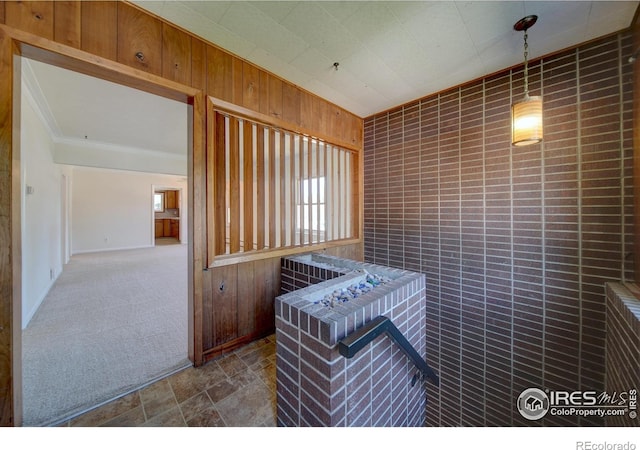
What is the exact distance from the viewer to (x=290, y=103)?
7.79 feet

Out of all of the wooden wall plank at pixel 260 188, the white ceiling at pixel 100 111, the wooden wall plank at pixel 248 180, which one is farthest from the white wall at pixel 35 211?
the wooden wall plank at pixel 260 188

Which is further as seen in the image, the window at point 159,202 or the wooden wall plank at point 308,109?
the window at point 159,202

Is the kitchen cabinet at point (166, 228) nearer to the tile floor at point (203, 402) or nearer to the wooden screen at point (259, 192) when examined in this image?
the wooden screen at point (259, 192)

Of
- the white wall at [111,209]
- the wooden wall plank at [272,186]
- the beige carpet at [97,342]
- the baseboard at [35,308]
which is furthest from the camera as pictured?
the white wall at [111,209]

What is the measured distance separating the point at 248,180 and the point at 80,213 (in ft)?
23.9

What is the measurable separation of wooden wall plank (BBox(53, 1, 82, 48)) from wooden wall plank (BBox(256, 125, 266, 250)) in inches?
47.2

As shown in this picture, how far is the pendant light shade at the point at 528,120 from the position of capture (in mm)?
1567

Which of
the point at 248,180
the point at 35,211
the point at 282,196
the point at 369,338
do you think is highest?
the point at 248,180

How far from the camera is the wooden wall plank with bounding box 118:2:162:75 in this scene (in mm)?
1444

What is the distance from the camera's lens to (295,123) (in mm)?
2422

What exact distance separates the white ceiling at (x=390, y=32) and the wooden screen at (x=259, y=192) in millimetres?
571

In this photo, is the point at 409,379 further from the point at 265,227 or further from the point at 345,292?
the point at 265,227

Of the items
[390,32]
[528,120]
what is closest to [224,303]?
[390,32]

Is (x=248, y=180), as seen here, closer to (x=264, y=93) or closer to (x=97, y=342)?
(x=264, y=93)
